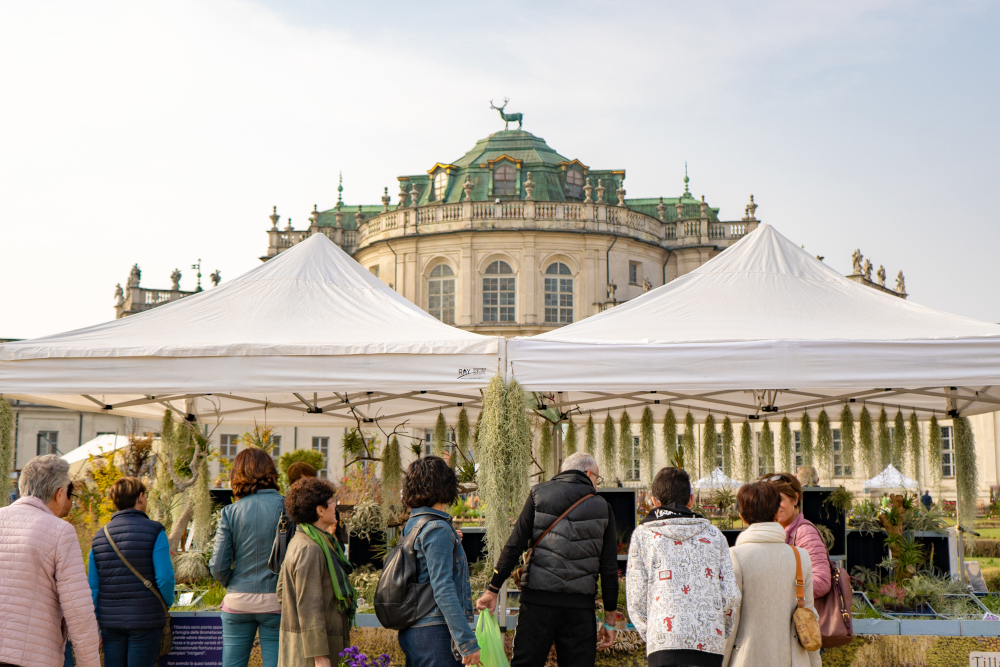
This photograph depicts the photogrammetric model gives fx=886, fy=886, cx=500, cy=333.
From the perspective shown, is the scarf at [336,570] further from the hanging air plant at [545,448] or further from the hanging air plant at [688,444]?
the hanging air plant at [688,444]

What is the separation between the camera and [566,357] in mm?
6051

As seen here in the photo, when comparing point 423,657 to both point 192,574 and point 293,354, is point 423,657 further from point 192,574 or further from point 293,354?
point 192,574

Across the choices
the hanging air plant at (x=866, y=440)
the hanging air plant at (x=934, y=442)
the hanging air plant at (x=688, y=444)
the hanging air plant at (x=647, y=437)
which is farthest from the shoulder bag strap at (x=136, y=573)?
the hanging air plant at (x=934, y=442)

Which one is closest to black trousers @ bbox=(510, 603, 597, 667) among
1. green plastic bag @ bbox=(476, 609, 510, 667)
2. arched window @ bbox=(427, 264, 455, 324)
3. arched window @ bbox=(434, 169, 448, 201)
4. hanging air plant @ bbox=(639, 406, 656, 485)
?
green plastic bag @ bbox=(476, 609, 510, 667)

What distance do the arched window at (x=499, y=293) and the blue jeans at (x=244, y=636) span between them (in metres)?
33.2

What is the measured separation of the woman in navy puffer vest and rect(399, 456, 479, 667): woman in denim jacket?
1506 millimetres

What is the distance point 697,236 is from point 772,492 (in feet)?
124

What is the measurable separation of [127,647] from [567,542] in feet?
8.00

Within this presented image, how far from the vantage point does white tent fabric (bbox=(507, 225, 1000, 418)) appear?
5965 millimetres

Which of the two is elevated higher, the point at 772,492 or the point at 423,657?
the point at 772,492

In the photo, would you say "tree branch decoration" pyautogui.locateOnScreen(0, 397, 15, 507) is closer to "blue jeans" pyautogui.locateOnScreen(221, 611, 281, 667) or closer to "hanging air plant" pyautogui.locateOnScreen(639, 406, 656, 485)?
"blue jeans" pyautogui.locateOnScreen(221, 611, 281, 667)

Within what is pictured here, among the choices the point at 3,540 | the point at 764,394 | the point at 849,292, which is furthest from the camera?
the point at 764,394

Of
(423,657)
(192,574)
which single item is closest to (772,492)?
(423,657)

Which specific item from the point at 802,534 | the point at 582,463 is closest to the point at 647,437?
the point at 802,534
